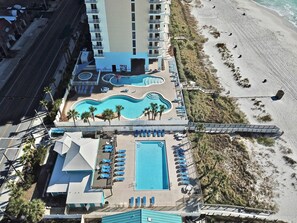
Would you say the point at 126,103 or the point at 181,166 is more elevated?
the point at 126,103

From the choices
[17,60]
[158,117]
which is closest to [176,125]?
[158,117]

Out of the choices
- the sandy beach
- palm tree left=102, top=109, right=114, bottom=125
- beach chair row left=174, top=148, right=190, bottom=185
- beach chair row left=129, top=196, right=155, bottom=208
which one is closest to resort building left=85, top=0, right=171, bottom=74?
palm tree left=102, top=109, right=114, bottom=125

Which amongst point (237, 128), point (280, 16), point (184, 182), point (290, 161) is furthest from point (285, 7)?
point (184, 182)

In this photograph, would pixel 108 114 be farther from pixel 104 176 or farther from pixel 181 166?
pixel 181 166

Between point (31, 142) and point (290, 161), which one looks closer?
point (31, 142)

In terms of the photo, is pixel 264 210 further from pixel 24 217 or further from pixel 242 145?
pixel 24 217

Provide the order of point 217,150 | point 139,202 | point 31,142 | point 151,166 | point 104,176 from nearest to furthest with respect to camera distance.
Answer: point 139,202 < point 104,176 < point 31,142 < point 151,166 < point 217,150
